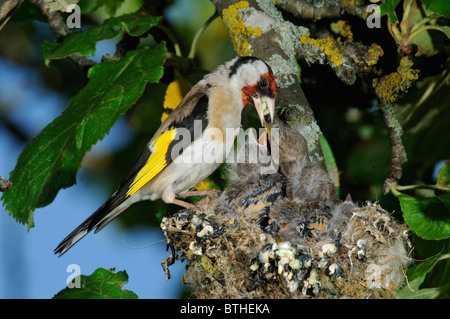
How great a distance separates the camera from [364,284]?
2344 mm

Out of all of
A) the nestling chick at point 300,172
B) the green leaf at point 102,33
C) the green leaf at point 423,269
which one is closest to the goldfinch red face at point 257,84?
the nestling chick at point 300,172

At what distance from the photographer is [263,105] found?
2.99m

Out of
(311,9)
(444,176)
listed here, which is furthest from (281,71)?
(444,176)

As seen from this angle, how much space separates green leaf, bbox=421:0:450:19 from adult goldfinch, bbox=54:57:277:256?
83cm

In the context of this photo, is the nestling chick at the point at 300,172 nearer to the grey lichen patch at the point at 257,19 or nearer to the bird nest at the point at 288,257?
the bird nest at the point at 288,257

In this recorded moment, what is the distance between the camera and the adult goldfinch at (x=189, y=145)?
2.95m

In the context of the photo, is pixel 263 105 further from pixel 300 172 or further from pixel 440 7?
pixel 440 7

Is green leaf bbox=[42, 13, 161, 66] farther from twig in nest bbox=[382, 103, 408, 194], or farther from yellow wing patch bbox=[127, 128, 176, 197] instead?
twig in nest bbox=[382, 103, 408, 194]

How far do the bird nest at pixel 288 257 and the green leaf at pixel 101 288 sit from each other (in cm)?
21

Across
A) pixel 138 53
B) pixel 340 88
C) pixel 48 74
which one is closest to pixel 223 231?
pixel 138 53

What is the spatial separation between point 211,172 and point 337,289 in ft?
3.54

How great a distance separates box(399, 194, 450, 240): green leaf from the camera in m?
2.46

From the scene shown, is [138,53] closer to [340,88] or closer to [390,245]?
[340,88]

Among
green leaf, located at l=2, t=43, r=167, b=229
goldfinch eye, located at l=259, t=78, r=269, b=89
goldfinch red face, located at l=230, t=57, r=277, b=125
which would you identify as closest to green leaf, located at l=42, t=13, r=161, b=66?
green leaf, located at l=2, t=43, r=167, b=229
